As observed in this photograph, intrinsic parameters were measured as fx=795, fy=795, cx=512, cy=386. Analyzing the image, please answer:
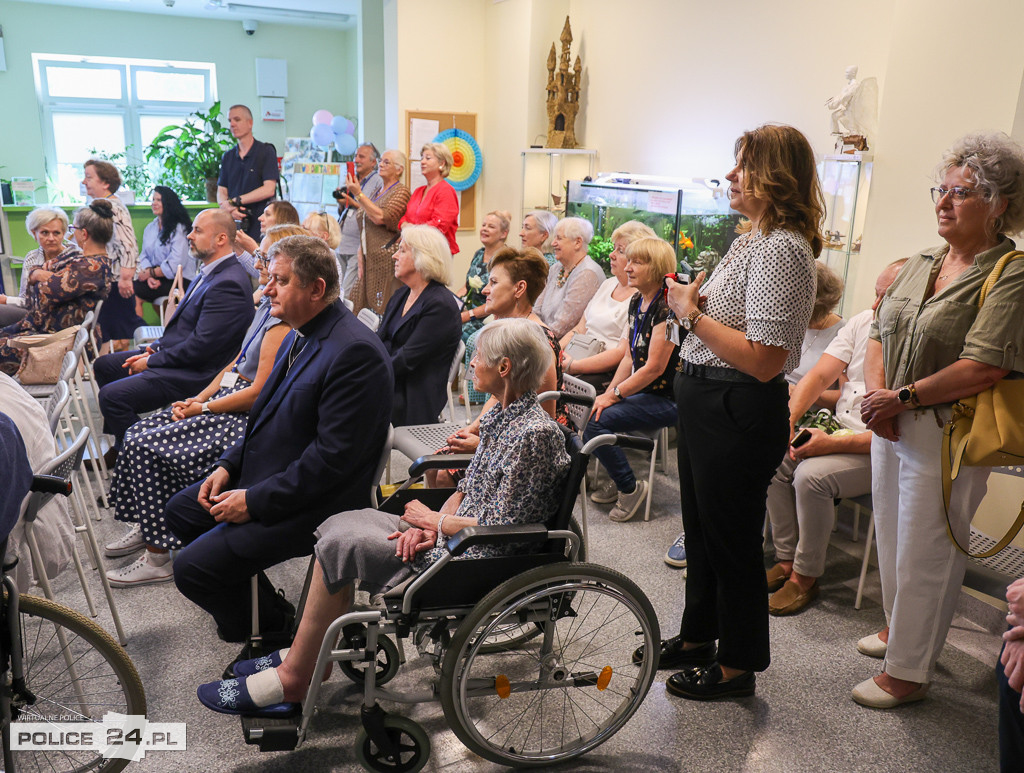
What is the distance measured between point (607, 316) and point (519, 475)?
2.44 m

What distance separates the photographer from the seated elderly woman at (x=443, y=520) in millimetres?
1896

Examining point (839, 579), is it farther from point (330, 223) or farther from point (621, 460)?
point (330, 223)

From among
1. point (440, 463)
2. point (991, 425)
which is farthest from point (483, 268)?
point (991, 425)

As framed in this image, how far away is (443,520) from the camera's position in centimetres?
194

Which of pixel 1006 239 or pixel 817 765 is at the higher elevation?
pixel 1006 239

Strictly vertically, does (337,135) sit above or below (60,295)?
above

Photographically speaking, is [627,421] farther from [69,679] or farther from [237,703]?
[69,679]

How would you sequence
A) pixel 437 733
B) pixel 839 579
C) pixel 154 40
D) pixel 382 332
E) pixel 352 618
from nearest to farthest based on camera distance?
pixel 352 618, pixel 437 733, pixel 839 579, pixel 382 332, pixel 154 40

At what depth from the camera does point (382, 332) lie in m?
3.56

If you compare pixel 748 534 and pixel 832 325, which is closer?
pixel 748 534

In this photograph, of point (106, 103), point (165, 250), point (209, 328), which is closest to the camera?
point (209, 328)

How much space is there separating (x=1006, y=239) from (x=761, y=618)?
3.87ft

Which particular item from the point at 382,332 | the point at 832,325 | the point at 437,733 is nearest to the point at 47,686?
the point at 437,733

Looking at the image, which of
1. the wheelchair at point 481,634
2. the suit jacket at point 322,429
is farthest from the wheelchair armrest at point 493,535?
the suit jacket at point 322,429
